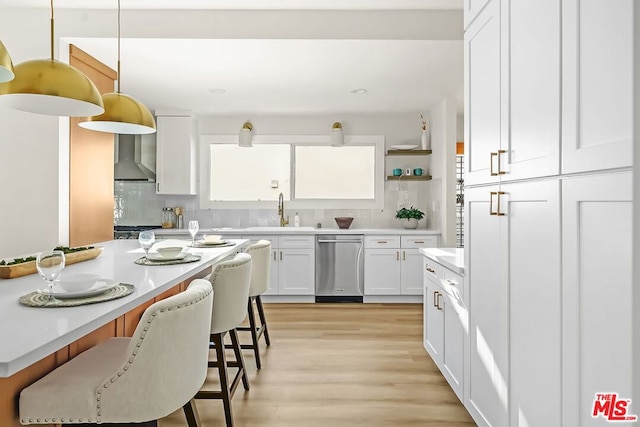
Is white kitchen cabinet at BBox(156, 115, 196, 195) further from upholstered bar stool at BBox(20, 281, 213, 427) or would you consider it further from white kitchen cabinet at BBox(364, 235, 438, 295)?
upholstered bar stool at BBox(20, 281, 213, 427)

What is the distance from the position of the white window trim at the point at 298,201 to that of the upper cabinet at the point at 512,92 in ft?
11.0

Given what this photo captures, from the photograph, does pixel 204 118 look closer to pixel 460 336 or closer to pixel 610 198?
pixel 460 336

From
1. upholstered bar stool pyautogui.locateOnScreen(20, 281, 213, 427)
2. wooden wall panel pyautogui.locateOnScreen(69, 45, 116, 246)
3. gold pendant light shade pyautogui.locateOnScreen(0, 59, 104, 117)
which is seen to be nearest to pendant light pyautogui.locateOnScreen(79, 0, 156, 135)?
gold pendant light shade pyautogui.locateOnScreen(0, 59, 104, 117)

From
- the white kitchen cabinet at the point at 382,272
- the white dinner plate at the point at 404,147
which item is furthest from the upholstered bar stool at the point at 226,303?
the white dinner plate at the point at 404,147

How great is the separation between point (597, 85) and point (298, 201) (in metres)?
4.58

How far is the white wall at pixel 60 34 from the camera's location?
310 cm

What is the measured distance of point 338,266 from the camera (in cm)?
499

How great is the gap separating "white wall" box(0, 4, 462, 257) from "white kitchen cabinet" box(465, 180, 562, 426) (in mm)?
1640

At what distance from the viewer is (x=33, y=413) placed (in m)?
1.25

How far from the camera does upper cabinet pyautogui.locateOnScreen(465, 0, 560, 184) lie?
1359mm

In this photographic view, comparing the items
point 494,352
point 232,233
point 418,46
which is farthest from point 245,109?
point 494,352

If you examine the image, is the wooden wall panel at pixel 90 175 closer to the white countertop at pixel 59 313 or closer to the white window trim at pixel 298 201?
the white countertop at pixel 59 313

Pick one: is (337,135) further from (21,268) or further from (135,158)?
(21,268)

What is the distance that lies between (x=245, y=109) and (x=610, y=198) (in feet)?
15.4
